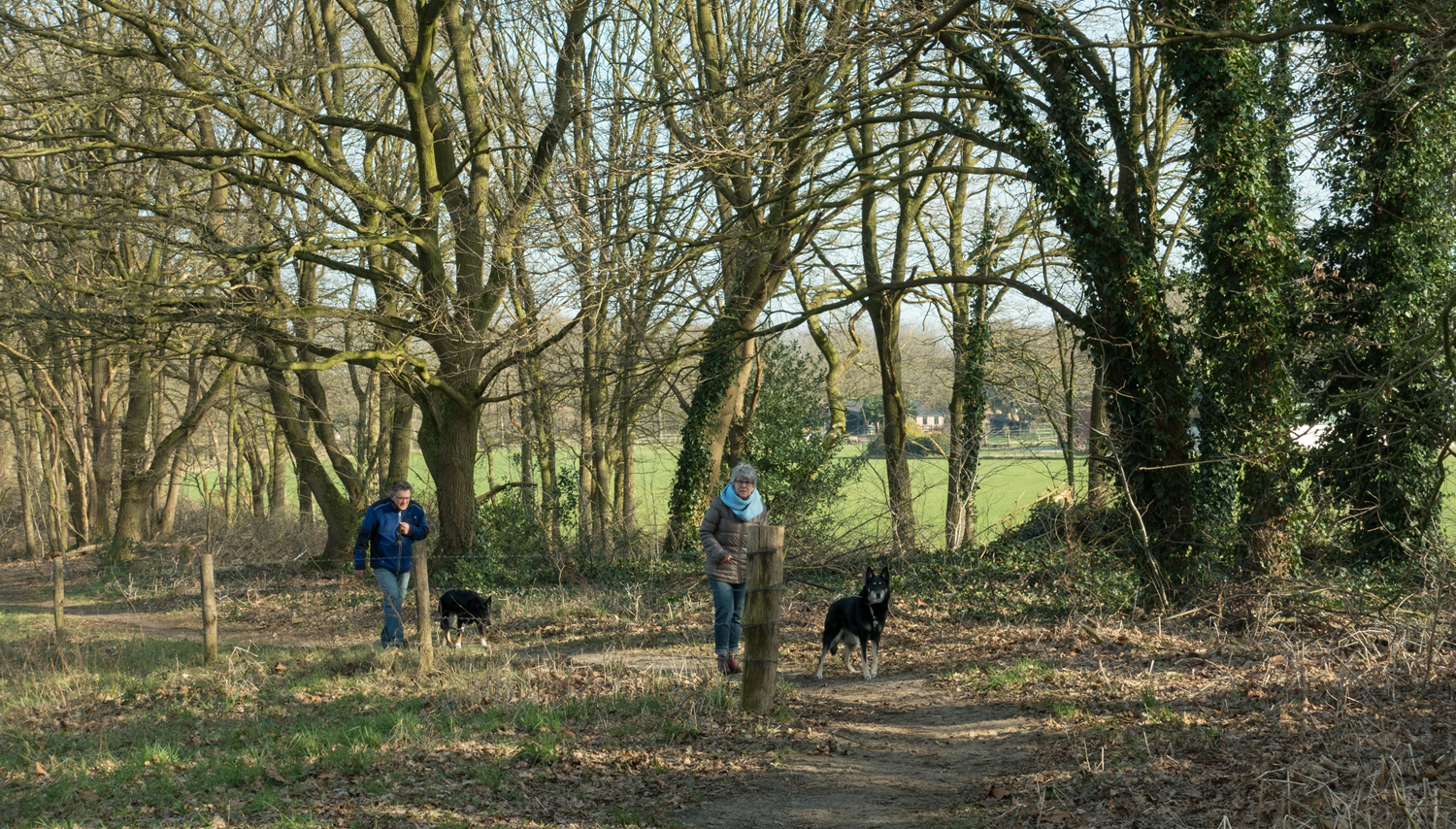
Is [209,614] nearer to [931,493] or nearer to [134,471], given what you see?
[931,493]

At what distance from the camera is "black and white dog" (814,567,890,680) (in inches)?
391

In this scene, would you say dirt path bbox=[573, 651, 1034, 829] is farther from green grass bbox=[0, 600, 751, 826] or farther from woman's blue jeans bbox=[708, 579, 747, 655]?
green grass bbox=[0, 600, 751, 826]

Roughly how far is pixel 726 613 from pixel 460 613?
14.0 feet

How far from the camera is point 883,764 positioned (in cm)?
719

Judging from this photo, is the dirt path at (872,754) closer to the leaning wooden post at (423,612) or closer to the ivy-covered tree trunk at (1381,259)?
the leaning wooden post at (423,612)

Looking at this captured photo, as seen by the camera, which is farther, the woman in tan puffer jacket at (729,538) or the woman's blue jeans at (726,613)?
the woman's blue jeans at (726,613)

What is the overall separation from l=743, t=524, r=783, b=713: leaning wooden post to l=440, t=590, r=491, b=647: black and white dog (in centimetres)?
515

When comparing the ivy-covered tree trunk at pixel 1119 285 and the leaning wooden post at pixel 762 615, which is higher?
the ivy-covered tree trunk at pixel 1119 285

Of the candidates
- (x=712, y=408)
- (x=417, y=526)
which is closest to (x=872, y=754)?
(x=417, y=526)

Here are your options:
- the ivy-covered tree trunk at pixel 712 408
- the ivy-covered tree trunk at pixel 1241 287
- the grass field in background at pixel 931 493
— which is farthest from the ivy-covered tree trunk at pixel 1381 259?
the ivy-covered tree trunk at pixel 712 408

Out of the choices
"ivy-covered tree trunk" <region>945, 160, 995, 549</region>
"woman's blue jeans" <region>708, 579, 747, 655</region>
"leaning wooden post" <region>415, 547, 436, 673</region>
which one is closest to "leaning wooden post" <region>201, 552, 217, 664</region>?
"leaning wooden post" <region>415, 547, 436, 673</region>

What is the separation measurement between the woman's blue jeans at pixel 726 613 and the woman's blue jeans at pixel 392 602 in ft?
13.9

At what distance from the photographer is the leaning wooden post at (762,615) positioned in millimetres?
8000

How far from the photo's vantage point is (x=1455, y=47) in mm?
7020
